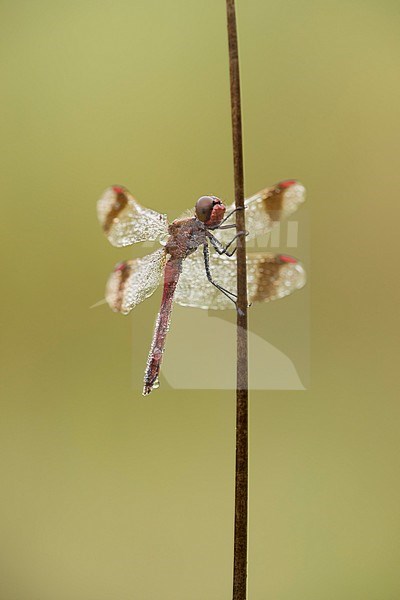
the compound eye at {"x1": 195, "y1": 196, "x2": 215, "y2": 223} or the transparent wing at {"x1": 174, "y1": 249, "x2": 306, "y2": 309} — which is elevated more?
the compound eye at {"x1": 195, "y1": 196, "x2": 215, "y2": 223}

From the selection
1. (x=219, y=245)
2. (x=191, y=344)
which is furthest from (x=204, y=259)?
(x=191, y=344)

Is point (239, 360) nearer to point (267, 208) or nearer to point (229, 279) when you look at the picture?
point (229, 279)

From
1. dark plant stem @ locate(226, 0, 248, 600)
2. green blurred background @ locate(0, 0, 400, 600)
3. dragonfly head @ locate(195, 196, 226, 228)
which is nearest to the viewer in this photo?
dark plant stem @ locate(226, 0, 248, 600)

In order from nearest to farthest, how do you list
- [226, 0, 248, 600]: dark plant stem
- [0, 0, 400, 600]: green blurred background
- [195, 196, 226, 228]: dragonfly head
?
[226, 0, 248, 600]: dark plant stem
[195, 196, 226, 228]: dragonfly head
[0, 0, 400, 600]: green blurred background

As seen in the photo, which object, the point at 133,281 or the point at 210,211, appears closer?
the point at 210,211

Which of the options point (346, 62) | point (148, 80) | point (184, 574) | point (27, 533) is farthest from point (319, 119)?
point (27, 533)

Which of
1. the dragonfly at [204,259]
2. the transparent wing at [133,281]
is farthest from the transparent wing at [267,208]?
the transparent wing at [133,281]

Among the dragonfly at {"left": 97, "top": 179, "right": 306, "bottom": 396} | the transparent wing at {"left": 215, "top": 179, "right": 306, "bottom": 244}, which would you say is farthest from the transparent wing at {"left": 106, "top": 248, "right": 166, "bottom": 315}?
the transparent wing at {"left": 215, "top": 179, "right": 306, "bottom": 244}

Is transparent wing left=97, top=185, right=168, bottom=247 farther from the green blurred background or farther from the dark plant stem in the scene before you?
the dark plant stem
